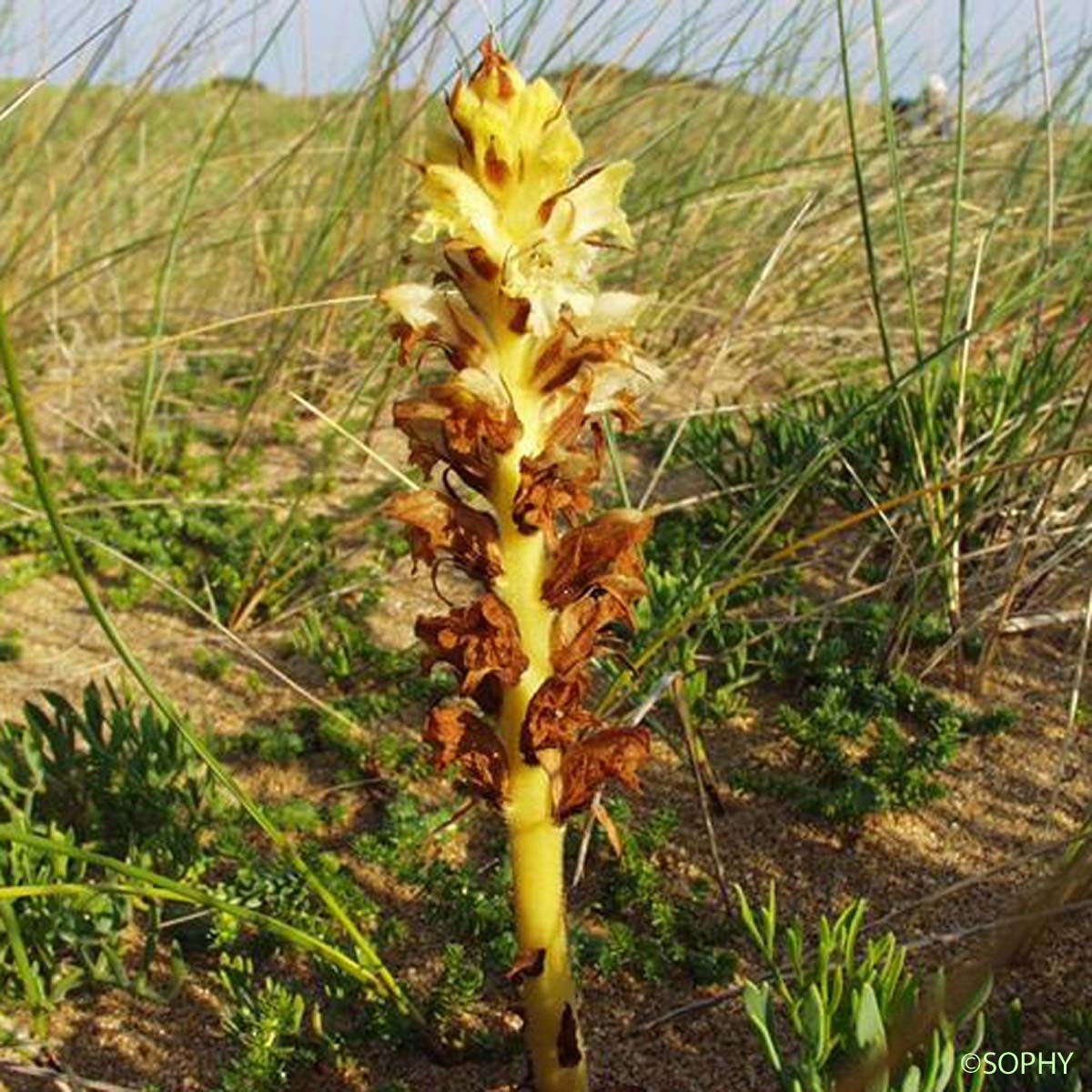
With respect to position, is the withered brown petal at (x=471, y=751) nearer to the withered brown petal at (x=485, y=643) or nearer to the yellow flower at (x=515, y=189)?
the withered brown petal at (x=485, y=643)

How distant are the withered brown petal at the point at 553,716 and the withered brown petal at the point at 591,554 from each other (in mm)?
89

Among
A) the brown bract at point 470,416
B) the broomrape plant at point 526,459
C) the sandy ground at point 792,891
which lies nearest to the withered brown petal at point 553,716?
the broomrape plant at point 526,459

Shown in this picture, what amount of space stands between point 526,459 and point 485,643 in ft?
0.65

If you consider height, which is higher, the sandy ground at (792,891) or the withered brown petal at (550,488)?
the withered brown petal at (550,488)

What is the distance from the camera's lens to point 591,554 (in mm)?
1496

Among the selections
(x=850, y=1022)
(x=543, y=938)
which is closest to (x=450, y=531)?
(x=543, y=938)

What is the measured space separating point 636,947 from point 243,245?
4255mm

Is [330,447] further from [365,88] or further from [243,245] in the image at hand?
[243,245]

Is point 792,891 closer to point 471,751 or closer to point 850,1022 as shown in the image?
point 850,1022

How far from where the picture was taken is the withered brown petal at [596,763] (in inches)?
60.2

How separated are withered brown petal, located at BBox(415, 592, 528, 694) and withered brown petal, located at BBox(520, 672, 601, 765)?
0.04m

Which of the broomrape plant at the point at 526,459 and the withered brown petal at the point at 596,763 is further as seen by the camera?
the withered brown petal at the point at 596,763

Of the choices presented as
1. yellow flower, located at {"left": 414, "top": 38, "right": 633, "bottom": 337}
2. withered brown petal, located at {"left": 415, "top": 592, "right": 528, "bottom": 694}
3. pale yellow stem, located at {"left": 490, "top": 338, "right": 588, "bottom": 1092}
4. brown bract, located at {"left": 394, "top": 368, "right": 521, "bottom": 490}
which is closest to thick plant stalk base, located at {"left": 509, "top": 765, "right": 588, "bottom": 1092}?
pale yellow stem, located at {"left": 490, "top": 338, "right": 588, "bottom": 1092}

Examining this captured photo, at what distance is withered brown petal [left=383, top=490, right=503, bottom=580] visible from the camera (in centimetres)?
→ 147
